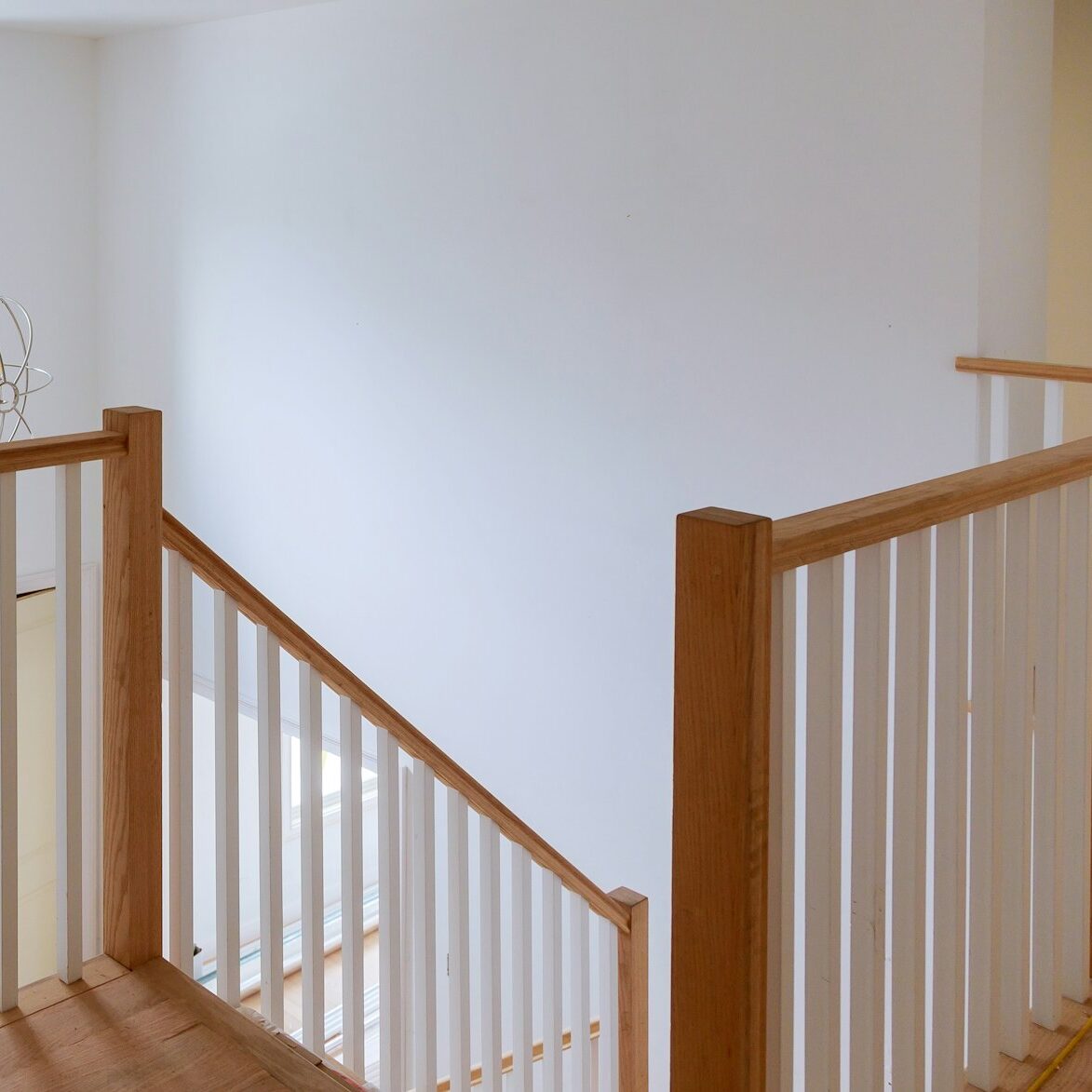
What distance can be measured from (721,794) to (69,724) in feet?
4.15

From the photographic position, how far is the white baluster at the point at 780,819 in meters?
1.14

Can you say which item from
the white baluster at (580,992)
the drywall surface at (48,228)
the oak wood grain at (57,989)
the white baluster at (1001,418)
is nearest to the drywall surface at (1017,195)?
the white baluster at (1001,418)

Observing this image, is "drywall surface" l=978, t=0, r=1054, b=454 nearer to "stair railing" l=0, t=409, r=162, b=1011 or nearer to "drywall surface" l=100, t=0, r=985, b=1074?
"drywall surface" l=100, t=0, r=985, b=1074

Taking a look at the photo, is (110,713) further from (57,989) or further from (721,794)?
(721,794)

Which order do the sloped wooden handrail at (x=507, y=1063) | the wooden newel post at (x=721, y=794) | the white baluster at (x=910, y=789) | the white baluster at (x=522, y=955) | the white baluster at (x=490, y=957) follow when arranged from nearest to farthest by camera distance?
the wooden newel post at (x=721, y=794), the white baluster at (x=910, y=789), the white baluster at (x=490, y=957), the white baluster at (x=522, y=955), the sloped wooden handrail at (x=507, y=1063)

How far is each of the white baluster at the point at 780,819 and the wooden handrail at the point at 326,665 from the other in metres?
1.10

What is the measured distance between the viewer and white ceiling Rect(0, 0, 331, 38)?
5.37m

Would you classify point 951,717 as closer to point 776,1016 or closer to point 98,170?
point 776,1016

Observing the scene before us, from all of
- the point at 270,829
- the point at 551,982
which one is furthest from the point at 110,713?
the point at 551,982

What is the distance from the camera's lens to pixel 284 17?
539cm

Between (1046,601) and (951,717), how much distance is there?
1.01ft

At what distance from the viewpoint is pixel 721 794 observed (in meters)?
1.08

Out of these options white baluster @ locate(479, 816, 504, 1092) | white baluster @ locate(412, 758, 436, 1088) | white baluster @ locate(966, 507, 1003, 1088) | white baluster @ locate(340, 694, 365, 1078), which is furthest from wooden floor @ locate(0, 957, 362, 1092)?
white baluster @ locate(966, 507, 1003, 1088)

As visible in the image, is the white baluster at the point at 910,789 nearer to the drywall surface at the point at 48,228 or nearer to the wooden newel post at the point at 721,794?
the wooden newel post at the point at 721,794
